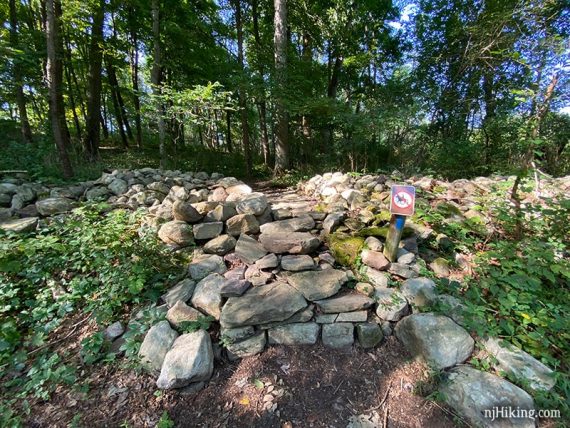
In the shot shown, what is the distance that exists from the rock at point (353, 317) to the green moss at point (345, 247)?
1.71 ft

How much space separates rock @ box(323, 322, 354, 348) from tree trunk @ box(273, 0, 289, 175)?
5.41 metres

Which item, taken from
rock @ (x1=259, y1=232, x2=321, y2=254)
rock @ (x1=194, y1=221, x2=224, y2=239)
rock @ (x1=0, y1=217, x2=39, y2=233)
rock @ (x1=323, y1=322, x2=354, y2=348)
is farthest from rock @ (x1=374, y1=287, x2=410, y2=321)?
rock @ (x1=0, y1=217, x2=39, y2=233)

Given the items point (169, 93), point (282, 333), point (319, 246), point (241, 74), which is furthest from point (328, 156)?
point (282, 333)

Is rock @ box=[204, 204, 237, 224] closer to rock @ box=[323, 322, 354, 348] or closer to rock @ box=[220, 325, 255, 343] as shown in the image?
rock @ box=[220, 325, 255, 343]

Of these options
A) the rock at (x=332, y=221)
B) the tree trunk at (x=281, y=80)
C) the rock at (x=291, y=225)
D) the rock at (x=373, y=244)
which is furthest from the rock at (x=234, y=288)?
the tree trunk at (x=281, y=80)

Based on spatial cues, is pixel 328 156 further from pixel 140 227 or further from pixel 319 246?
pixel 140 227

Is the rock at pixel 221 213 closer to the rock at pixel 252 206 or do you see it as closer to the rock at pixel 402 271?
the rock at pixel 252 206

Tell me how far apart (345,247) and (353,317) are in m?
0.74

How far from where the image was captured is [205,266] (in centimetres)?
261

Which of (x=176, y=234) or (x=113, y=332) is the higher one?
(x=176, y=234)

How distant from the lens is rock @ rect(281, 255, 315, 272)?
2520 mm

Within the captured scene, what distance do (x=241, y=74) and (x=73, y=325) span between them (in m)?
5.89

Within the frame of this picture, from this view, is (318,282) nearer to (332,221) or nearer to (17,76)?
(332,221)

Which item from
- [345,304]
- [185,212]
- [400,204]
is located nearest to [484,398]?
[345,304]
